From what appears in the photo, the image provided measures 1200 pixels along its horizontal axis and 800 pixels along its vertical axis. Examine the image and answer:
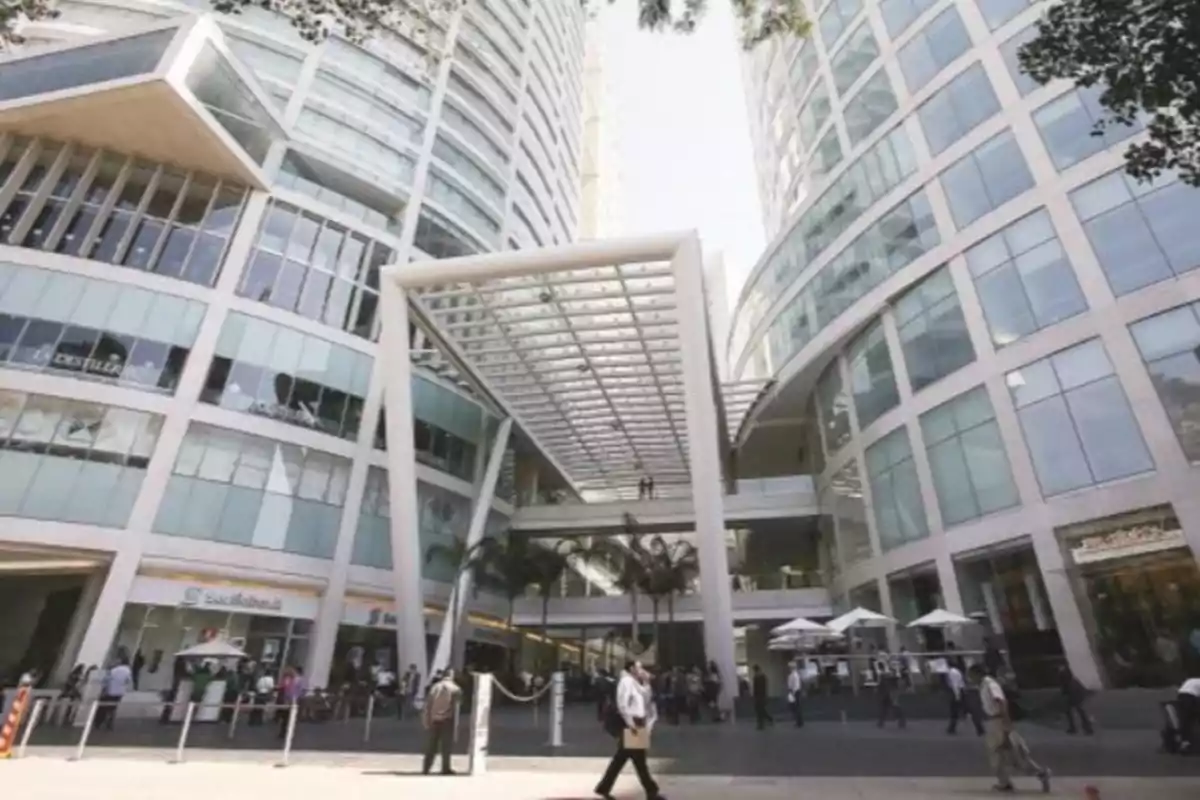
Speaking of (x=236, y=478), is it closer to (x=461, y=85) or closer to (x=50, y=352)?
(x=50, y=352)

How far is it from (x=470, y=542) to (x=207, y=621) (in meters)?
9.66

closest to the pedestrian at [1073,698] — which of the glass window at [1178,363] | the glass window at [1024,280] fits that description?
the glass window at [1178,363]

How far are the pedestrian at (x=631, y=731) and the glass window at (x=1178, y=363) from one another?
54.5 feet

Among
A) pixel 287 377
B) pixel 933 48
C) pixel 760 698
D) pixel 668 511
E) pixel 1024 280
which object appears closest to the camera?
pixel 760 698

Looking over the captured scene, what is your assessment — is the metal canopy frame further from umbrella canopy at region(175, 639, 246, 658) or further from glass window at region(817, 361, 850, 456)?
umbrella canopy at region(175, 639, 246, 658)

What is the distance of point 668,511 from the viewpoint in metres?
34.3

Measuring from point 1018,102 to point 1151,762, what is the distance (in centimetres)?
1959

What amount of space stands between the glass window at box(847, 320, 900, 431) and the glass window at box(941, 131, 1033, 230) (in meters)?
4.92

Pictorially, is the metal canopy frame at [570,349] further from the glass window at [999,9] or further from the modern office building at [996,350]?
the glass window at [999,9]

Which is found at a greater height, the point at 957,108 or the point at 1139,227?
the point at 957,108

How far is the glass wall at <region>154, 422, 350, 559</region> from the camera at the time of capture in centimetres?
2192

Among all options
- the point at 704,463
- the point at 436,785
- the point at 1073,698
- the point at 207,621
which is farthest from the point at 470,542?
the point at 1073,698

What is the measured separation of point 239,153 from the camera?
25.1 meters

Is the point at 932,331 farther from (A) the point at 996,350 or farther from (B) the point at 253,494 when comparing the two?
(B) the point at 253,494
